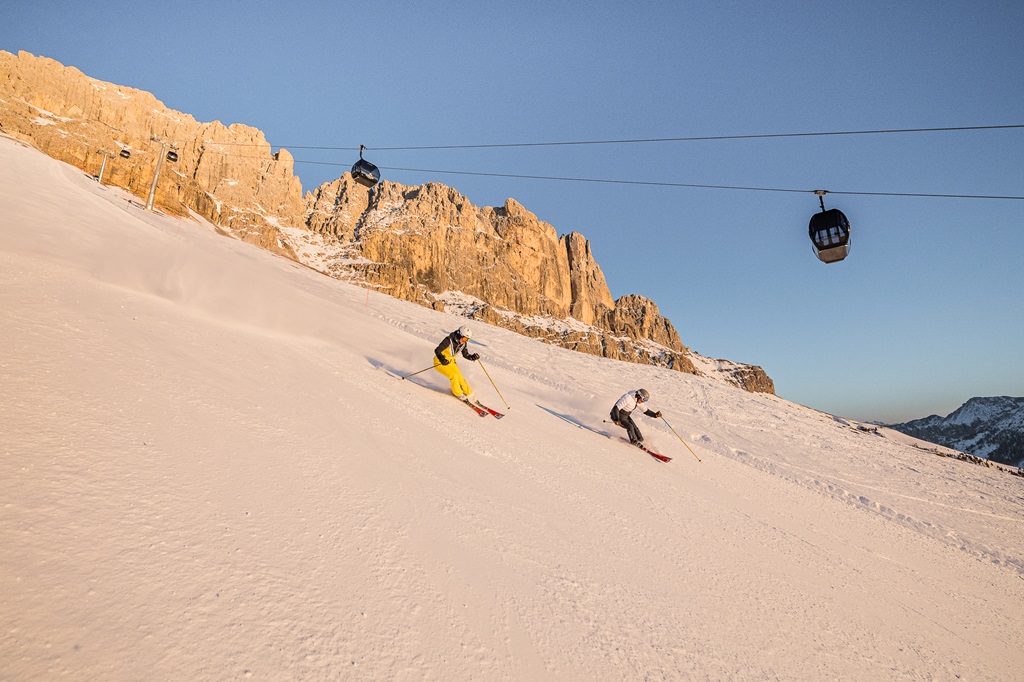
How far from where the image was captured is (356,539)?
8.78 feet

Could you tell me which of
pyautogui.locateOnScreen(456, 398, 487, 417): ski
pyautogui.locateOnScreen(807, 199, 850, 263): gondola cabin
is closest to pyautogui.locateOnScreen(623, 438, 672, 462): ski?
pyautogui.locateOnScreen(456, 398, 487, 417): ski

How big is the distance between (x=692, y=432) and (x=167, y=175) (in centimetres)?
9999

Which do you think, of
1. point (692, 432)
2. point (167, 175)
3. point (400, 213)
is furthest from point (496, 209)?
point (692, 432)

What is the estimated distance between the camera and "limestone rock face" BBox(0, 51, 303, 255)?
64.4 metres

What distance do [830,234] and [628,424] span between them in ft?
18.8

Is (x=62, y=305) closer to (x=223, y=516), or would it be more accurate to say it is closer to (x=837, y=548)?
(x=223, y=516)

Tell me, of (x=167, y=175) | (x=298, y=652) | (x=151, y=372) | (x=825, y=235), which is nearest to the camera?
(x=298, y=652)

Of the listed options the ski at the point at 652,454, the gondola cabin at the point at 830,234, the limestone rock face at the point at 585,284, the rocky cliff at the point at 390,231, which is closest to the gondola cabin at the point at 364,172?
the ski at the point at 652,454

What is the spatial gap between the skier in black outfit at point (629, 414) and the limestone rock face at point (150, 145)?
5664 cm

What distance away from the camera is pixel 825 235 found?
846 cm

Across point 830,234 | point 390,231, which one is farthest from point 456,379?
point 390,231

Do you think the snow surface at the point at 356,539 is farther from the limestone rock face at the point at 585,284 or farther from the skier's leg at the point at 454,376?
the limestone rock face at the point at 585,284

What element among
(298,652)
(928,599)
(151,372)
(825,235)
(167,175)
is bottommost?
(928,599)

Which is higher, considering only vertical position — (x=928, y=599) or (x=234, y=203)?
(x=234, y=203)
